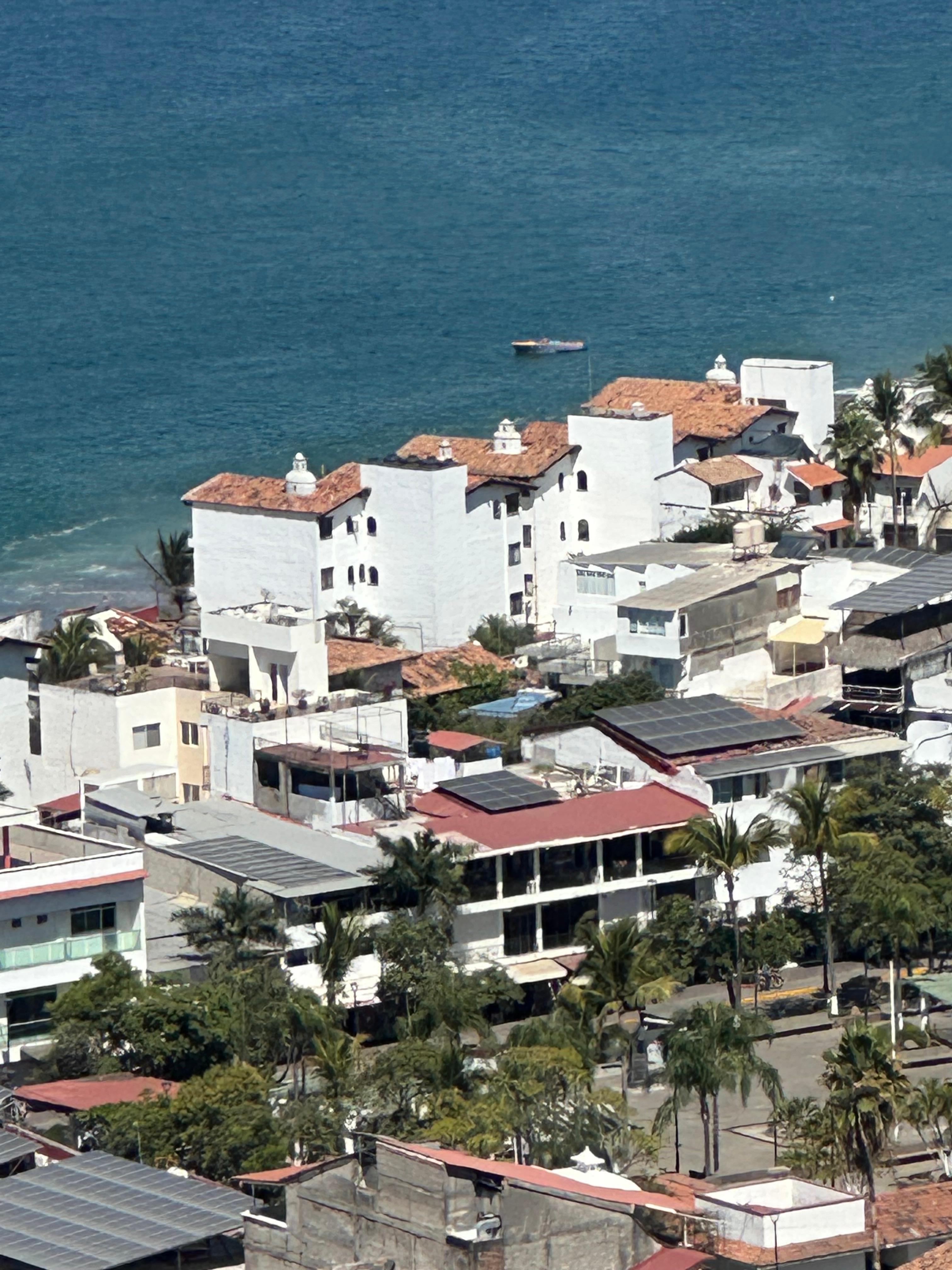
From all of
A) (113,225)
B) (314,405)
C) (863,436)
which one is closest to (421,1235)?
(863,436)

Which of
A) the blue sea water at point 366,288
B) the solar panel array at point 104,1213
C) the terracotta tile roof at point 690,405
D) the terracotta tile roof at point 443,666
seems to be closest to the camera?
the solar panel array at point 104,1213

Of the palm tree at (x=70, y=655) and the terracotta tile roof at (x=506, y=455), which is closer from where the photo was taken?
the palm tree at (x=70, y=655)

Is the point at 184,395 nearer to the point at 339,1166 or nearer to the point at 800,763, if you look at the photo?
the point at 800,763

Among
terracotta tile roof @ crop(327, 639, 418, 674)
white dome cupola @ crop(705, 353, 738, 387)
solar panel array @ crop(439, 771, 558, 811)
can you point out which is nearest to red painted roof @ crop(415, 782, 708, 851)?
solar panel array @ crop(439, 771, 558, 811)

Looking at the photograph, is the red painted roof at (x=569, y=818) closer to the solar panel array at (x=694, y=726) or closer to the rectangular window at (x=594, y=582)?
the solar panel array at (x=694, y=726)

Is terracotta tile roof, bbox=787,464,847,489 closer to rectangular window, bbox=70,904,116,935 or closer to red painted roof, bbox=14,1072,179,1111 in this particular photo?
rectangular window, bbox=70,904,116,935

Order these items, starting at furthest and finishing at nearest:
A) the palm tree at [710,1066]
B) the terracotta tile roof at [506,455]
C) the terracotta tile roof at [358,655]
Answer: the terracotta tile roof at [506,455]
the terracotta tile roof at [358,655]
the palm tree at [710,1066]

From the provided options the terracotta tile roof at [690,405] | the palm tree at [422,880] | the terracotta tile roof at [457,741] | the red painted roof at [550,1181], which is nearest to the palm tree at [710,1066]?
the red painted roof at [550,1181]
